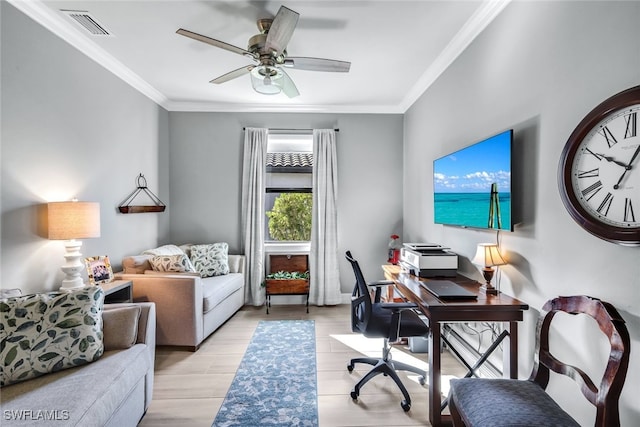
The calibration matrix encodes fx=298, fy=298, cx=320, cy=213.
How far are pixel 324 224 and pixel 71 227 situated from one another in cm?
271

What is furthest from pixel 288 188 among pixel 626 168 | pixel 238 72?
pixel 626 168

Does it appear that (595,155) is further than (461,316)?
No

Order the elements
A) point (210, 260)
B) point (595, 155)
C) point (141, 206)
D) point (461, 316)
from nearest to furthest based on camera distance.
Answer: point (595, 155) < point (461, 316) < point (141, 206) < point (210, 260)

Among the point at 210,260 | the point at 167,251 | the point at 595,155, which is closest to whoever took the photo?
the point at 595,155

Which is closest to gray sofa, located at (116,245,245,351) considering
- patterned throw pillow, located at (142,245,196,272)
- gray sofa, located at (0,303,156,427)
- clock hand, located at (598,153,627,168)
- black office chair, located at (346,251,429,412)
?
patterned throw pillow, located at (142,245,196,272)

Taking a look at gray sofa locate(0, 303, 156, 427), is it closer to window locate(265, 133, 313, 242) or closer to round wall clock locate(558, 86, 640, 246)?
round wall clock locate(558, 86, 640, 246)

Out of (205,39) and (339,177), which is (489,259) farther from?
(339,177)

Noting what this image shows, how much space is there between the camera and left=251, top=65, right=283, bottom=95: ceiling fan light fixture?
2328mm

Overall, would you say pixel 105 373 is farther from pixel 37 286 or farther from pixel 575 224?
pixel 575 224

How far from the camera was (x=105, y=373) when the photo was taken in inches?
60.2

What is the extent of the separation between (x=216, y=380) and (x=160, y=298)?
971 mm

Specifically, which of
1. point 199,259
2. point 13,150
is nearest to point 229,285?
point 199,259

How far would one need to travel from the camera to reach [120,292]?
2742 millimetres

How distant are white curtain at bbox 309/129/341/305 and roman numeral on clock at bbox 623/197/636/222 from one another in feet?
10.2
